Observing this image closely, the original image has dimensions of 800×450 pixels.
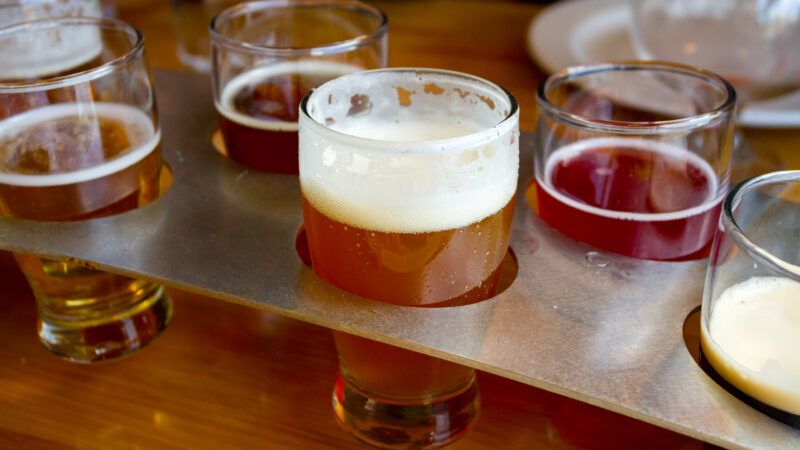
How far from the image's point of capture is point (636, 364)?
0.48 metres

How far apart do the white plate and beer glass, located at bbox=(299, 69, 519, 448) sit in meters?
0.43

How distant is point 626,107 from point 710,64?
0.95ft

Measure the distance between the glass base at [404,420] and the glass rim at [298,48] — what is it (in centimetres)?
26

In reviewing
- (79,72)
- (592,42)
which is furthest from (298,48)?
(592,42)

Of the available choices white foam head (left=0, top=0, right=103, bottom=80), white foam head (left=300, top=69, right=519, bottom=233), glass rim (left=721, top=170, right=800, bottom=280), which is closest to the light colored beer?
white foam head (left=300, top=69, right=519, bottom=233)

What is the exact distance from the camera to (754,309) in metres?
0.47

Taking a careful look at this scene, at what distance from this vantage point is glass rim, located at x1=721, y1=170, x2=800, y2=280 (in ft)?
1.42

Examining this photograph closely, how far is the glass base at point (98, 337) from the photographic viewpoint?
2.04 ft

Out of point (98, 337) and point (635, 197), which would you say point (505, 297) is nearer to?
point (635, 197)

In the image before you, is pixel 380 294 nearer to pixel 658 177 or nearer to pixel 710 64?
pixel 658 177

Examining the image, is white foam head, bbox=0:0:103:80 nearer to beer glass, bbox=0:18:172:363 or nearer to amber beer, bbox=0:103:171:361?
beer glass, bbox=0:18:172:363

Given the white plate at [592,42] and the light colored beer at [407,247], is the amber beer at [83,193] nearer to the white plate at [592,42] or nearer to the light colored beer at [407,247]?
the light colored beer at [407,247]

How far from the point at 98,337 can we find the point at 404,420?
0.77ft

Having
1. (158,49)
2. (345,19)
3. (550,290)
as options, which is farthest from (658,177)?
(158,49)
